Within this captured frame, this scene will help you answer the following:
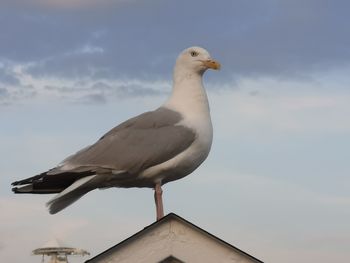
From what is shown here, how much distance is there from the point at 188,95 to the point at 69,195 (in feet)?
5.54

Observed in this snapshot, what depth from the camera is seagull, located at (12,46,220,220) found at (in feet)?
24.7

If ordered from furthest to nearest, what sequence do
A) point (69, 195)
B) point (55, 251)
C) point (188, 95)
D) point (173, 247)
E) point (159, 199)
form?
point (55, 251), point (188, 95), point (159, 199), point (69, 195), point (173, 247)

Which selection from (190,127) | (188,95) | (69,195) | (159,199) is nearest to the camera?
A: (69,195)

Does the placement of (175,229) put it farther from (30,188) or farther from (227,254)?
(30,188)

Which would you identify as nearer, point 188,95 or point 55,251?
point 188,95

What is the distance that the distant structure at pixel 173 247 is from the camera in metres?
4.82

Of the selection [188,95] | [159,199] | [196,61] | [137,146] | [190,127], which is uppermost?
[196,61]

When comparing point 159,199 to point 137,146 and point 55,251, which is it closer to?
point 137,146

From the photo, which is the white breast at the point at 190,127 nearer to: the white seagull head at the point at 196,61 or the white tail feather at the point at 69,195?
the white seagull head at the point at 196,61

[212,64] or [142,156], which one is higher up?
[212,64]

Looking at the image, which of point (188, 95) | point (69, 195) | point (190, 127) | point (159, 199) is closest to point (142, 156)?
point (159, 199)

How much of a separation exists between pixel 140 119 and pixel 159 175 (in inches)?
26.7

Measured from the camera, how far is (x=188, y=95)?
328 inches

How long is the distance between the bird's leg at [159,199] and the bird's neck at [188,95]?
0.87m
